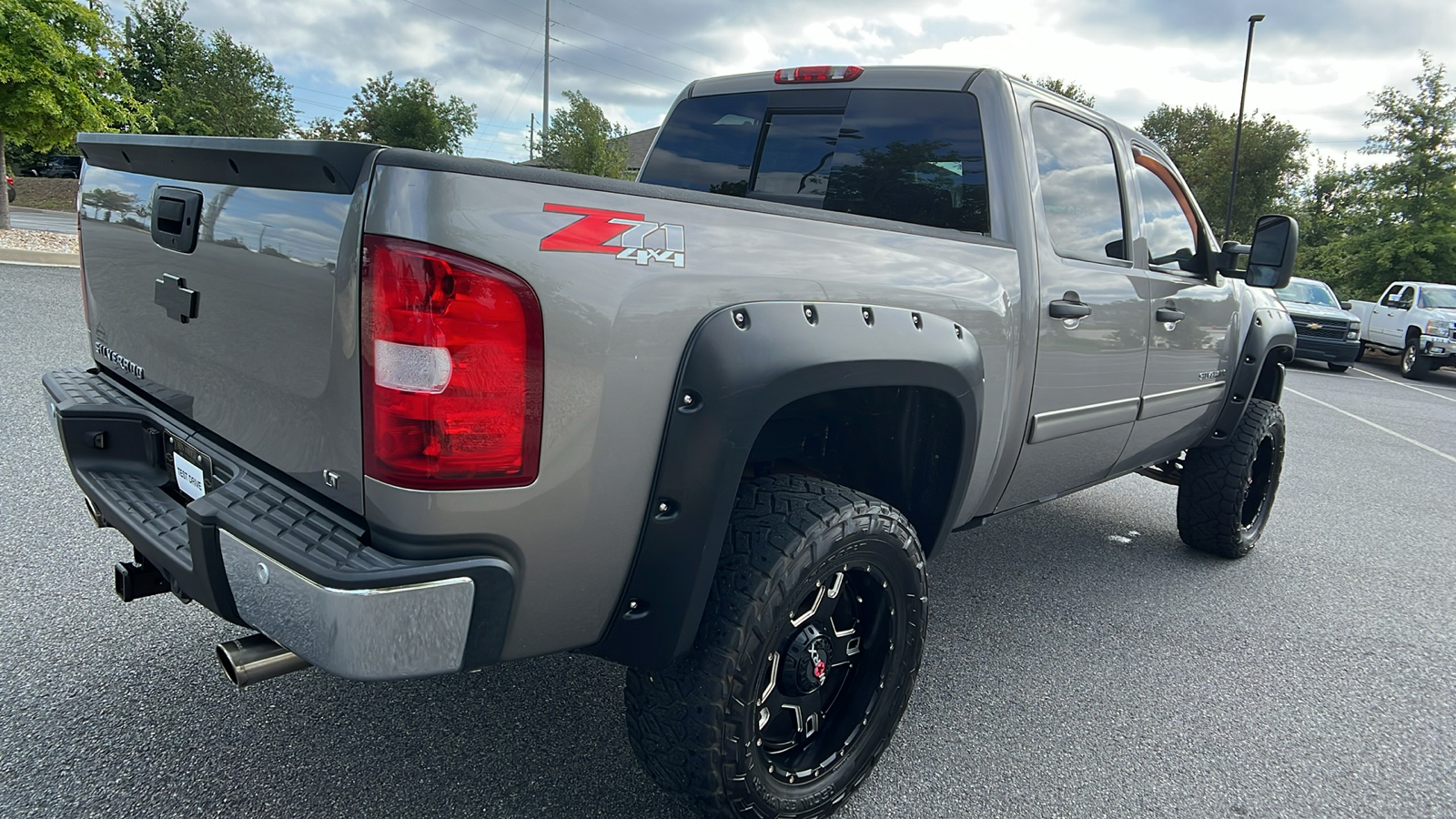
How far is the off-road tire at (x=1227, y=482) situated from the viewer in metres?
4.29

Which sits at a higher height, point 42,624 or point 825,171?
point 825,171

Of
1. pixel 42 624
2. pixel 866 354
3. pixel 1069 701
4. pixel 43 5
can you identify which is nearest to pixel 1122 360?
pixel 1069 701

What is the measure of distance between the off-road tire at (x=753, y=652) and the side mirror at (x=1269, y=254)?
2588mm

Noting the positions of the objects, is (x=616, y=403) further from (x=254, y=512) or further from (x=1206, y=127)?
(x=1206, y=127)

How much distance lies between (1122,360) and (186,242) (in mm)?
2939

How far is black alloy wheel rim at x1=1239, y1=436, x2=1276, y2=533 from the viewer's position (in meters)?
4.62

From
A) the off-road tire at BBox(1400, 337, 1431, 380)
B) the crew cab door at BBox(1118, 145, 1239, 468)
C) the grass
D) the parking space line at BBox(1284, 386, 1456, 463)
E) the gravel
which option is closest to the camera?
the crew cab door at BBox(1118, 145, 1239, 468)

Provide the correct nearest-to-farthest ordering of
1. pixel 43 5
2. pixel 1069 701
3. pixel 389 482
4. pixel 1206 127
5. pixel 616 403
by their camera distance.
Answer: pixel 389 482
pixel 616 403
pixel 1069 701
pixel 43 5
pixel 1206 127

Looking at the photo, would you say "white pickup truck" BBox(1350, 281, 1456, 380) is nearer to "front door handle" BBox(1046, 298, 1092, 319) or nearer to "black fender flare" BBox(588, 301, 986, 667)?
"front door handle" BBox(1046, 298, 1092, 319)

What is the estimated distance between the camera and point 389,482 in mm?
1479

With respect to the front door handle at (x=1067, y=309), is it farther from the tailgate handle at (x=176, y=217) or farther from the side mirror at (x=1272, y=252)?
the tailgate handle at (x=176, y=217)

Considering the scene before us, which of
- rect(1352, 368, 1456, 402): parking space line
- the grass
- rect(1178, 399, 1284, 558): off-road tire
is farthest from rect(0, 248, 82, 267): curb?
the grass

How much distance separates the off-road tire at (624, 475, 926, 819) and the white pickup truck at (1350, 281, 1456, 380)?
59.3ft

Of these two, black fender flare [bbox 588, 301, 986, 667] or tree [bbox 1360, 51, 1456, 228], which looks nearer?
black fender flare [bbox 588, 301, 986, 667]
